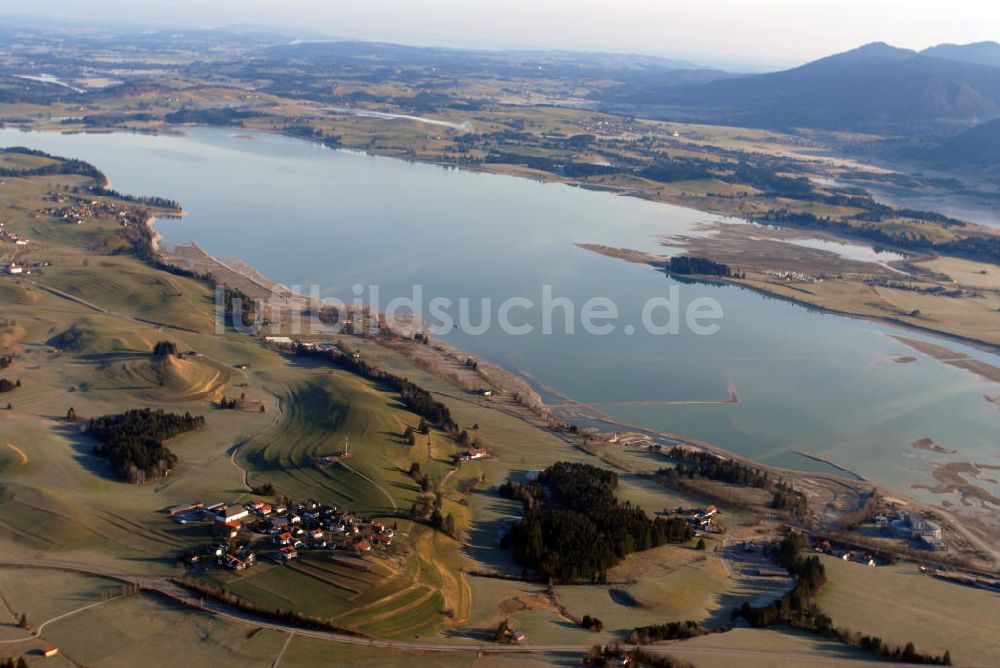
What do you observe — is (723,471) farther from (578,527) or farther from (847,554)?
(578,527)

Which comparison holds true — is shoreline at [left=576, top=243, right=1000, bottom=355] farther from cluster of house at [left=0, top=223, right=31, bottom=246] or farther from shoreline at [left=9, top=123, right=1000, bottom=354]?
cluster of house at [left=0, top=223, right=31, bottom=246]

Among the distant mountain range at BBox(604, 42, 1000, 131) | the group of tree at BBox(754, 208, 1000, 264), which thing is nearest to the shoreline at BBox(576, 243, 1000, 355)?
the group of tree at BBox(754, 208, 1000, 264)

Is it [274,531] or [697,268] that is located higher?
[697,268]

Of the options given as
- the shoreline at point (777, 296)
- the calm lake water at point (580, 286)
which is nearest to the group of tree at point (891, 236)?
the calm lake water at point (580, 286)

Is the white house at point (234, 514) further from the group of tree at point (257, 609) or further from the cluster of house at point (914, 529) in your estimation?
the cluster of house at point (914, 529)

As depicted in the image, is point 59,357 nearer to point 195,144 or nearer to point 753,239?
point 753,239

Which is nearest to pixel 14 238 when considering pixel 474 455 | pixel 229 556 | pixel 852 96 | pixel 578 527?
pixel 474 455

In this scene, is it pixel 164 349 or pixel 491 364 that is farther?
pixel 491 364
